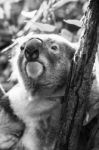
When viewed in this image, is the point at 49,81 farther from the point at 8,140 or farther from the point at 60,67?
the point at 8,140

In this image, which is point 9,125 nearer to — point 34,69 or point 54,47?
point 34,69

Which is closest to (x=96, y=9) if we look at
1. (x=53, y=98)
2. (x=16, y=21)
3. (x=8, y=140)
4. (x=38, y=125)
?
(x=53, y=98)

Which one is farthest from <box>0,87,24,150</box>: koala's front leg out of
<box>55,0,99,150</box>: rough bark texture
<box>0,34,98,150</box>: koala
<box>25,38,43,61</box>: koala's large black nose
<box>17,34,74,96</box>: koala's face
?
<box>55,0,99,150</box>: rough bark texture

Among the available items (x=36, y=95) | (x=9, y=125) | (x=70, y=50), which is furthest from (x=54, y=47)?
(x=9, y=125)

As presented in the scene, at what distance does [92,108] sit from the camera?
8.14 ft

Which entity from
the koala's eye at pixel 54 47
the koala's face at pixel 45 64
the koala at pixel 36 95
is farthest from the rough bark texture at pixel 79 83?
the koala's eye at pixel 54 47

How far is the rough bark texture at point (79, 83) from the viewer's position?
211cm

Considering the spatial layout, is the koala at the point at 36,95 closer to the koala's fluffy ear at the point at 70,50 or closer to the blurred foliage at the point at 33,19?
the koala's fluffy ear at the point at 70,50

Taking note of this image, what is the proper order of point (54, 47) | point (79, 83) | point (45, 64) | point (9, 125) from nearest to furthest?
point (79, 83) → point (45, 64) → point (54, 47) → point (9, 125)

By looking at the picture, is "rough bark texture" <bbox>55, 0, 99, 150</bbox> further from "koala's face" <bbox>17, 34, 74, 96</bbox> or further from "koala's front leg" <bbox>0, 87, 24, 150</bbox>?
"koala's front leg" <bbox>0, 87, 24, 150</bbox>

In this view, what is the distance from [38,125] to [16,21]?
9.31ft

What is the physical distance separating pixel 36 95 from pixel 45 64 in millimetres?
250

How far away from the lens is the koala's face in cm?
266

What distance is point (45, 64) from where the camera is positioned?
2.71 meters
